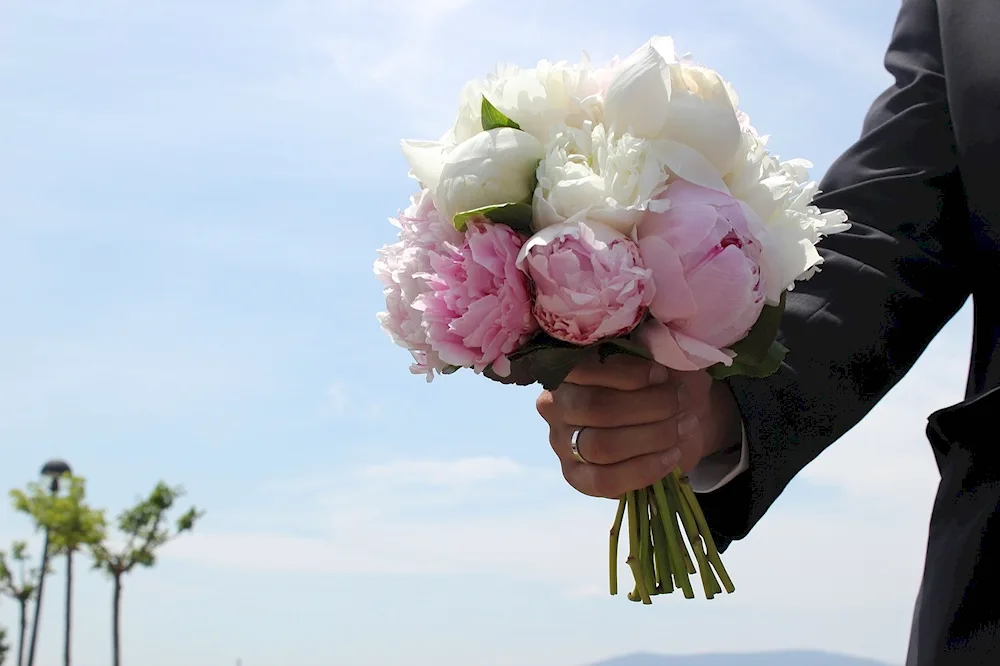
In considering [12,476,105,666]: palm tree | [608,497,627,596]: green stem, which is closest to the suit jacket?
[608,497,627,596]: green stem

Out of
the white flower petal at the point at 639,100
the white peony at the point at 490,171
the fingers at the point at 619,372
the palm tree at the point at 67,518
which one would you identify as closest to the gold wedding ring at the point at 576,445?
the fingers at the point at 619,372

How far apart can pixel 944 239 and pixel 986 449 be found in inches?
24.9

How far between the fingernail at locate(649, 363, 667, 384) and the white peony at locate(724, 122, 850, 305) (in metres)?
0.25

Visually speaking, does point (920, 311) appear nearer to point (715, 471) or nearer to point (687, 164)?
point (715, 471)

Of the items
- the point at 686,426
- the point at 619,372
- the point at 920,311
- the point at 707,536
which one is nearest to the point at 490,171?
the point at 619,372

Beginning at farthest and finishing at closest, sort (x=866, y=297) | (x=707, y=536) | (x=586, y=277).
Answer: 1. (x=866, y=297)
2. (x=707, y=536)
3. (x=586, y=277)

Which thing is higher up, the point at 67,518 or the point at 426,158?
the point at 67,518

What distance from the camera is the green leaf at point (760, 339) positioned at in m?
1.90

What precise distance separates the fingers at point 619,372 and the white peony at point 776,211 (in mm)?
268

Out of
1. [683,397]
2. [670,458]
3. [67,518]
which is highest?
[67,518]

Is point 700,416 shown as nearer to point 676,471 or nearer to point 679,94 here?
point 676,471

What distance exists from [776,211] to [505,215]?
538 mm

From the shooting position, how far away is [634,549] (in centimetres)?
226

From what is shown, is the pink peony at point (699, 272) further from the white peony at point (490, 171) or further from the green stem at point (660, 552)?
the green stem at point (660, 552)
